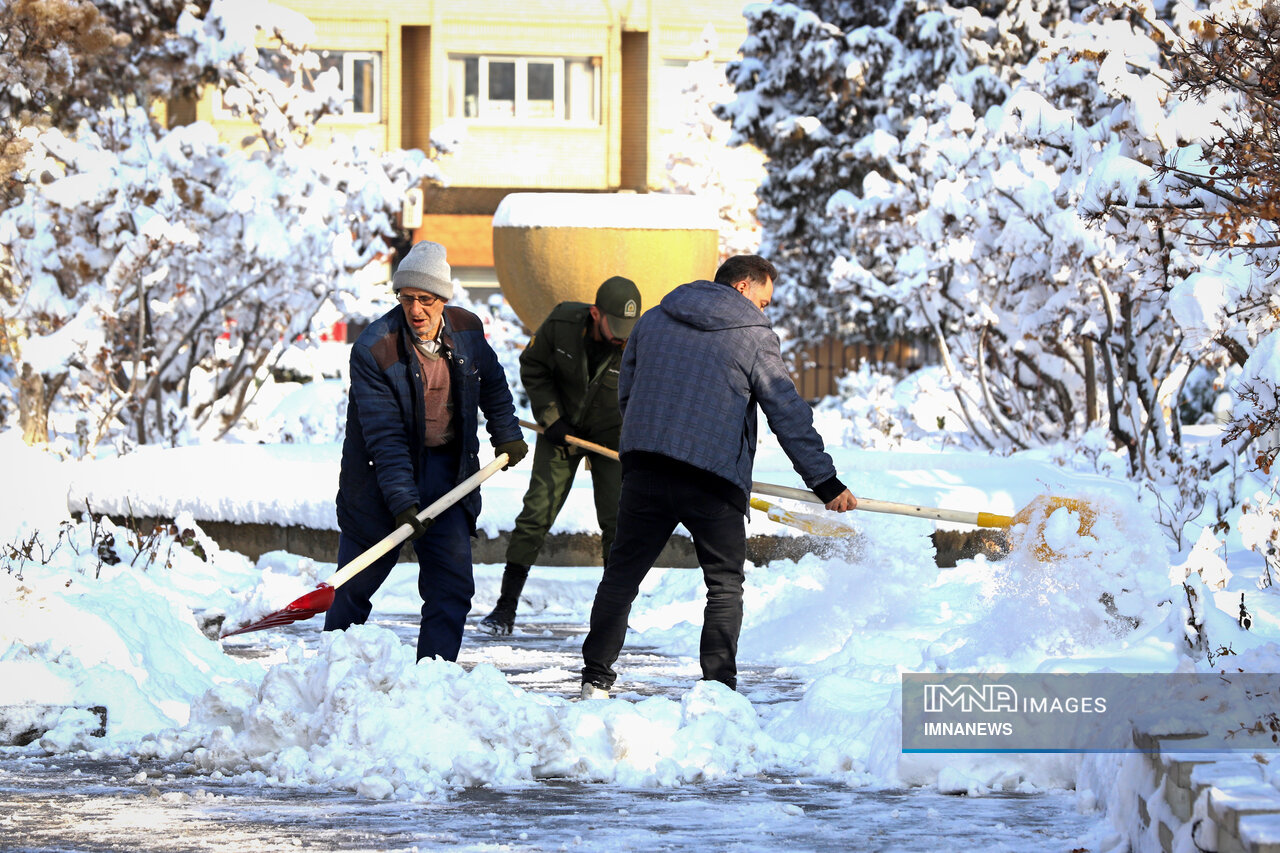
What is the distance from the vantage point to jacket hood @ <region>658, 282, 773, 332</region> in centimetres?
560

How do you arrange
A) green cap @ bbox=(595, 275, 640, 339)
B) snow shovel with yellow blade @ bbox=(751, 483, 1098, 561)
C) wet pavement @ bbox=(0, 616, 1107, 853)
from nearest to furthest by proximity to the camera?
1. wet pavement @ bbox=(0, 616, 1107, 853)
2. snow shovel with yellow blade @ bbox=(751, 483, 1098, 561)
3. green cap @ bbox=(595, 275, 640, 339)

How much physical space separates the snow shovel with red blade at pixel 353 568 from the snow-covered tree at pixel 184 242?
6806mm

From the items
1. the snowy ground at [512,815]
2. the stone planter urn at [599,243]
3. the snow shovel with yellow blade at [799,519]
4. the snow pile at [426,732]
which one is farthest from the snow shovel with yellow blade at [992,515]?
the stone planter urn at [599,243]

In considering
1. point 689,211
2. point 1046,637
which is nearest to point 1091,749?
point 1046,637

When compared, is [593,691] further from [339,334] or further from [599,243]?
[339,334]

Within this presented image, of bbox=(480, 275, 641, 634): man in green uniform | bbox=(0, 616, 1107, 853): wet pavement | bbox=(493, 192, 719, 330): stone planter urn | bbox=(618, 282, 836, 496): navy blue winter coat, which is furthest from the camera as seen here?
bbox=(493, 192, 719, 330): stone planter urn

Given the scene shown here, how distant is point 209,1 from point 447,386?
1305 cm

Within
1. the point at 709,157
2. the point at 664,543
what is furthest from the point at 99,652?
the point at 709,157

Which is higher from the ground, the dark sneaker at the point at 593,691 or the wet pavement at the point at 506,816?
the dark sneaker at the point at 593,691

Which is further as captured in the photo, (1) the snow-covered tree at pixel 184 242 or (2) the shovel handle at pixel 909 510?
(1) the snow-covered tree at pixel 184 242

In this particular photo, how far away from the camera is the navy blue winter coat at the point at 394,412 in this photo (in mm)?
5629

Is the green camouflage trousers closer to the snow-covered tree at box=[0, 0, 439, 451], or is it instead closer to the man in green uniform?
the man in green uniform

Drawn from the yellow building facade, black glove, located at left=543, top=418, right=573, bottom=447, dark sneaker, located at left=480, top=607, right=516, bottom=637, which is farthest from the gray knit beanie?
the yellow building facade

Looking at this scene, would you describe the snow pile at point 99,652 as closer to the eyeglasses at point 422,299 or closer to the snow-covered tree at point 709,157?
the eyeglasses at point 422,299
